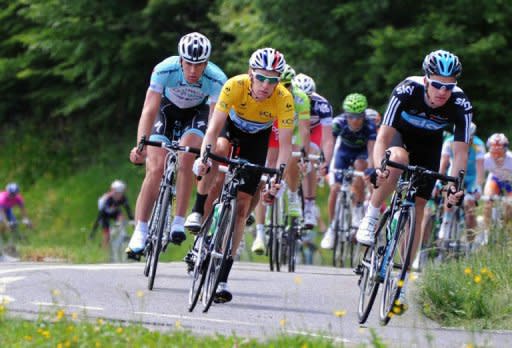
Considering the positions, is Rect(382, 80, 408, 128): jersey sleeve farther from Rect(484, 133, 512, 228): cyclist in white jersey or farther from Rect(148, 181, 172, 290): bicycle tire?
Rect(484, 133, 512, 228): cyclist in white jersey

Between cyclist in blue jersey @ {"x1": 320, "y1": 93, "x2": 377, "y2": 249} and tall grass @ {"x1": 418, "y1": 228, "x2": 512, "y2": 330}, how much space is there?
602 centimetres

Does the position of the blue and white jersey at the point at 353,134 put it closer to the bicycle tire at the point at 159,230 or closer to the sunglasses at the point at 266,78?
the bicycle tire at the point at 159,230

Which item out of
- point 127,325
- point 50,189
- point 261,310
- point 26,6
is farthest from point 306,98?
point 50,189

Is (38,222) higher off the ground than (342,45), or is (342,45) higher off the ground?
(342,45)

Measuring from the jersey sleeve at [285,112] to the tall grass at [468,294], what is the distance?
1895 millimetres

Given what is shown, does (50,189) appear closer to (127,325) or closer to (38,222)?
(38,222)

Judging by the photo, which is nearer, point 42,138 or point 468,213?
point 468,213

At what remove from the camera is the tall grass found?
1200 centimetres

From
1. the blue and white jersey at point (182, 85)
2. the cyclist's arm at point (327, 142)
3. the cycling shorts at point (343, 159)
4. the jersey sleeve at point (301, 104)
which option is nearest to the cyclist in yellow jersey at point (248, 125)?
the blue and white jersey at point (182, 85)

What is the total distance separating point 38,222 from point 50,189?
1436mm

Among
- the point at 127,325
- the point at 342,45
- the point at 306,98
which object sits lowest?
the point at 127,325

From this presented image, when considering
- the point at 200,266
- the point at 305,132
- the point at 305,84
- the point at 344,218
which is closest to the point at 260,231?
the point at 305,132

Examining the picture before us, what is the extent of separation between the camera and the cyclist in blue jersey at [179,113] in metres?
13.1

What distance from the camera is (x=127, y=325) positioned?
10.4 metres
